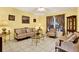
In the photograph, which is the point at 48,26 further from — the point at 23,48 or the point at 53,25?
the point at 23,48

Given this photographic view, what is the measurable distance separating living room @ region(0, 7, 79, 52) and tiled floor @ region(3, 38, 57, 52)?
0.04 metres

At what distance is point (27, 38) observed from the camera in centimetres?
227

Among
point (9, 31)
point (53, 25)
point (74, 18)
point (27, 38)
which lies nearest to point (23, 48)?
point (27, 38)

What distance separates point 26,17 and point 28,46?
555 mm

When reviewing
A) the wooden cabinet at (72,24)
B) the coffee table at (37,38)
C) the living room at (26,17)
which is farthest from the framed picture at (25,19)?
the wooden cabinet at (72,24)

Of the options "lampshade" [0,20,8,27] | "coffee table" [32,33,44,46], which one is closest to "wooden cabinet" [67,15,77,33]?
"coffee table" [32,33,44,46]

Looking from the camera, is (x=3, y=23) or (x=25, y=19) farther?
(x=25, y=19)

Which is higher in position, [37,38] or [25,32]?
[25,32]

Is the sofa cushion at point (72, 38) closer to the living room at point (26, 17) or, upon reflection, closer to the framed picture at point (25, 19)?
the living room at point (26, 17)

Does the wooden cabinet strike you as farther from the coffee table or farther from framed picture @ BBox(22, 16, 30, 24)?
framed picture @ BBox(22, 16, 30, 24)

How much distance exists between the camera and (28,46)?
224 centimetres

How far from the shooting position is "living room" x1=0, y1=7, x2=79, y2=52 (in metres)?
2.19

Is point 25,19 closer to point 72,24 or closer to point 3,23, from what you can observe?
point 3,23

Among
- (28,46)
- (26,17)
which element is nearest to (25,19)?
(26,17)
